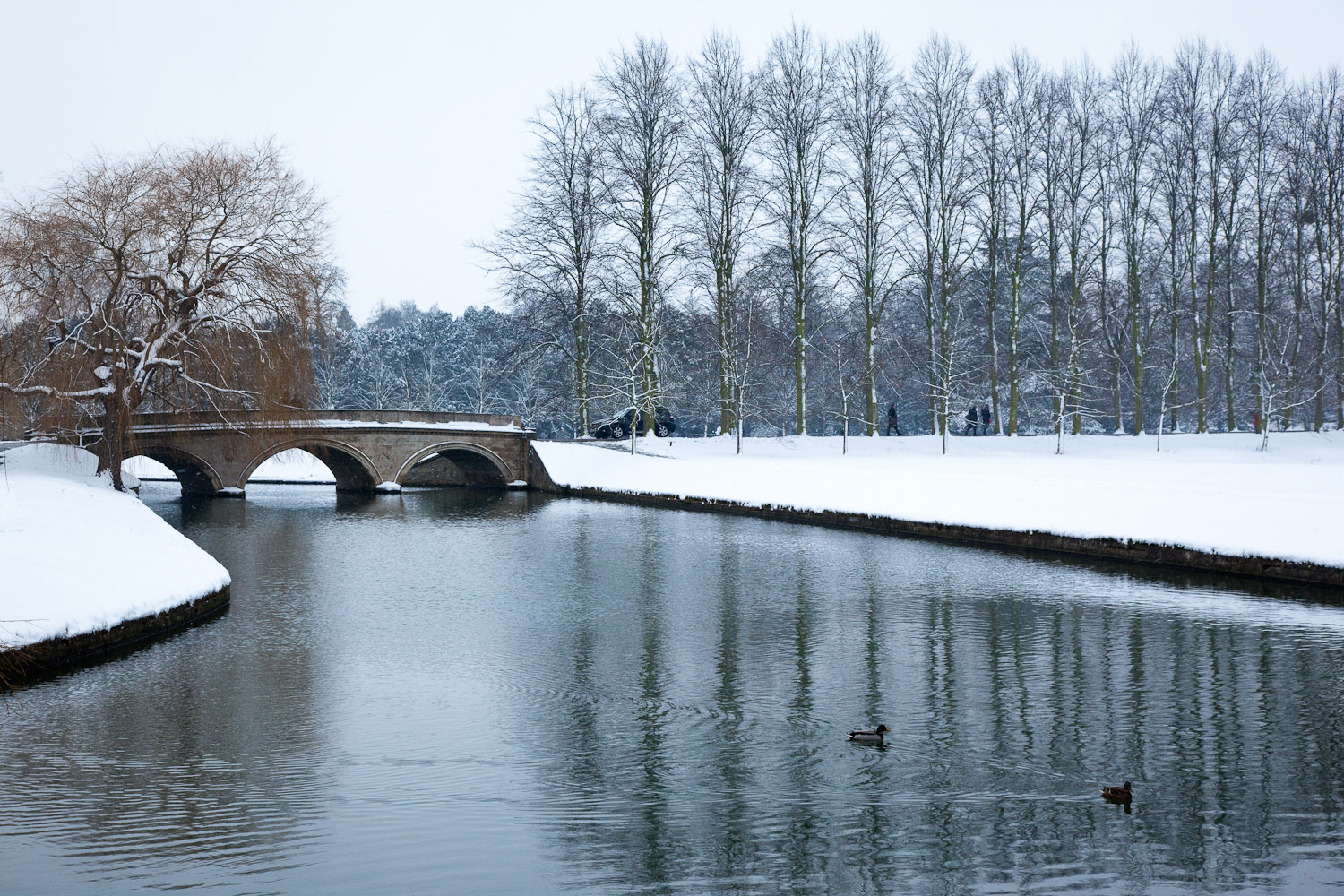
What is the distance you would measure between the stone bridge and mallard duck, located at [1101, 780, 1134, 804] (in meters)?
28.9

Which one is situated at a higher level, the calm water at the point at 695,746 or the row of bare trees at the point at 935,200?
the row of bare trees at the point at 935,200

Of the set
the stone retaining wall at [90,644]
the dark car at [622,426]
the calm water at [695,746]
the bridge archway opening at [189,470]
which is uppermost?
the dark car at [622,426]

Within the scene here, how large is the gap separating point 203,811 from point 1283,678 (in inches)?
450

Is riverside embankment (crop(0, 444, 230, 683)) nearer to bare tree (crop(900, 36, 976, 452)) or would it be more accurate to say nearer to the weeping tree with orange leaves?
the weeping tree with orange leaves

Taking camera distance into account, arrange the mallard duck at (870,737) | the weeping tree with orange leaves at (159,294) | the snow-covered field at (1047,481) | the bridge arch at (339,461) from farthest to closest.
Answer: the bridge arch at (339,461)
the weeping tree with orange leaves at (159,294)
the snow-covered field at (1047,481)
the mallard duck at (870,737)

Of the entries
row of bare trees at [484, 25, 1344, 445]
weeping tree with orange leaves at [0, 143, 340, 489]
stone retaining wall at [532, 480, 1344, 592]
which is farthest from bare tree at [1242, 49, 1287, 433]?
weeping tree with orange leaves at [0, 143, 340, 489]

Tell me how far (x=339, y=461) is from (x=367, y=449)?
350 centimetres

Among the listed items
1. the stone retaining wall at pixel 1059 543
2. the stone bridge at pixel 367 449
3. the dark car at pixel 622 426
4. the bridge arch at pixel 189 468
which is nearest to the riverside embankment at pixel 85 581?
the stone bridge at pixel 367 449

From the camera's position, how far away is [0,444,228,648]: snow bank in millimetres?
12906

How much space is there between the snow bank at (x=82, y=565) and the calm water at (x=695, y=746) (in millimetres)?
738

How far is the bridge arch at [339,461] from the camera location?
132 ft

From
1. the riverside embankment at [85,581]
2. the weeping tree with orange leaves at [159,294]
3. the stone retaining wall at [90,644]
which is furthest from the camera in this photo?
the weeping tree with orange leaves at [159,294]

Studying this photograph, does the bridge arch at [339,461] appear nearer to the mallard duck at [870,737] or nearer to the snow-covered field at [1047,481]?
the snow-covered field at [1047,481]

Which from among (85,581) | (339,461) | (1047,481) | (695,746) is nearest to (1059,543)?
(1047,481)
